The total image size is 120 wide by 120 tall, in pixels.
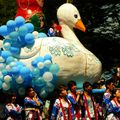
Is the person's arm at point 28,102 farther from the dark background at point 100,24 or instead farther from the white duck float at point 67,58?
the dark background at point 100,24

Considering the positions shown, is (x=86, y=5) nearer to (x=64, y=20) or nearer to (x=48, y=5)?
(x=48, y=5)

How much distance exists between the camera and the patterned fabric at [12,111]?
34.2 feet

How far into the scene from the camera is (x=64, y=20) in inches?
486

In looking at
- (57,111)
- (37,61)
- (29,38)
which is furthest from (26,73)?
(57,111)

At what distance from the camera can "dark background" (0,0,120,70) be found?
1762 cm

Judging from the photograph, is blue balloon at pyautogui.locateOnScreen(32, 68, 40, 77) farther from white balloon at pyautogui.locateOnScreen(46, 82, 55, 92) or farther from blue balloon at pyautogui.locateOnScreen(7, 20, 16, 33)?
blue balloon at pyautogui.locateOnScreen(7, 20, 16, 33)

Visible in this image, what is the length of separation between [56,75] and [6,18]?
321 inches

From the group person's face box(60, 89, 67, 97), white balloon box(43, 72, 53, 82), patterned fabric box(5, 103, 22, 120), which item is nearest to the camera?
patterned fabric box(5, 103, 22, 120)

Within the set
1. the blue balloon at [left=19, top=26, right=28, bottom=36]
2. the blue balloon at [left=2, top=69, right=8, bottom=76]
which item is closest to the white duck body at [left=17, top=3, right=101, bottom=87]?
the blue balloon at [left=19, top=26, right=28, bottom=36]

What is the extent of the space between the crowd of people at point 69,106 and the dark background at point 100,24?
21.7 ft

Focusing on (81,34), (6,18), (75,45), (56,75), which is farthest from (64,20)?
(6,18)

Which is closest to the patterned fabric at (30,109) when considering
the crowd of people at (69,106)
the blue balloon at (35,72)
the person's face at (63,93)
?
the crowd of people at (69,106)

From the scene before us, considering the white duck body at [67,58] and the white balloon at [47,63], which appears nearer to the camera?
the white balloon at [47,63]

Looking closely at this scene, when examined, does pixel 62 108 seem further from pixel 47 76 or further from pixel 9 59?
pixel 9 59
